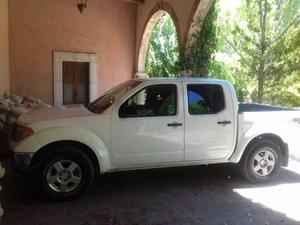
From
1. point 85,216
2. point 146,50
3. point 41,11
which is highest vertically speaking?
point 41,11

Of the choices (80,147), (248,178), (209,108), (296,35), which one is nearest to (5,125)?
(80,147)

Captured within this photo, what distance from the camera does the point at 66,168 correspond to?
4.47m

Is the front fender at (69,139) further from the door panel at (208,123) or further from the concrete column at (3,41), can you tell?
the concrete column at (3,41)

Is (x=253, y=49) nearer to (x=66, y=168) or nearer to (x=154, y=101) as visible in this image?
(x=154, y=101)

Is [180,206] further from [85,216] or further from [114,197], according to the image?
[85,216]

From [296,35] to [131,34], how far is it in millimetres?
7662

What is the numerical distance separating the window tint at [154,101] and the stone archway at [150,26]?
458 cm

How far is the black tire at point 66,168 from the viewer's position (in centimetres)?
438

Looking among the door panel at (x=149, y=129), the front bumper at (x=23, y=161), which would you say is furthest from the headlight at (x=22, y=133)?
the door panel at (x=149, y=129)

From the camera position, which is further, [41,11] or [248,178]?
[41,11]

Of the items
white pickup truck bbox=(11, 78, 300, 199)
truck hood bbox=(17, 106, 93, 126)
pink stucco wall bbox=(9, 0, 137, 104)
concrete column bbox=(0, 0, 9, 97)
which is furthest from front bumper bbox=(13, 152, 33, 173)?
pink stucco wall bbox=(9, 0, 137, 104)

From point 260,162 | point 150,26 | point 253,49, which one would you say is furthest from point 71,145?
point 150,26

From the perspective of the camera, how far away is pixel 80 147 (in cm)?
459

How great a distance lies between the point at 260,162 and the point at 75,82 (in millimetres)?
9447
